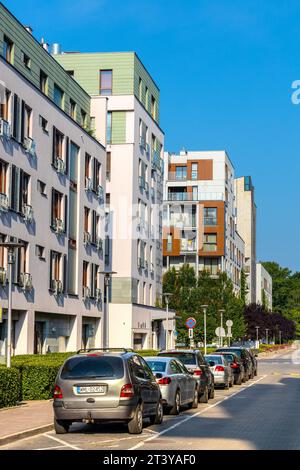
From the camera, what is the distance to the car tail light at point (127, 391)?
16766mm

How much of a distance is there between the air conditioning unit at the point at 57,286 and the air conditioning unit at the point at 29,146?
23.4 ft

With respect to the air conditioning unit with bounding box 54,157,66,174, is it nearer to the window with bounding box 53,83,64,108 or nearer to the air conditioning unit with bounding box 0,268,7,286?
the window with bounding box 53,83,64,108

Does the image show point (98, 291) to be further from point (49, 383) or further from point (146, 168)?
point (49, 383)

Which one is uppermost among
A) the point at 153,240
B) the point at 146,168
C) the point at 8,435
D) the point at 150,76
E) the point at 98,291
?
the point at 150,76

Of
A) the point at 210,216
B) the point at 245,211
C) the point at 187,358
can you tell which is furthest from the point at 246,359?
the point at 245,211

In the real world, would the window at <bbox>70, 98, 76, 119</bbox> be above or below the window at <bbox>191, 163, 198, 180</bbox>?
below

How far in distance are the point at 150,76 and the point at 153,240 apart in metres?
12.7

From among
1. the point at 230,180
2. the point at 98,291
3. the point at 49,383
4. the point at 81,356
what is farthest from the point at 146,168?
the point at 230,180

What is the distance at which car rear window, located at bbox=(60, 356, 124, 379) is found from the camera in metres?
17.1

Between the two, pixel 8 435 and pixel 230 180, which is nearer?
pixel 8 435

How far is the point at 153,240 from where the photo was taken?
67.2 metres

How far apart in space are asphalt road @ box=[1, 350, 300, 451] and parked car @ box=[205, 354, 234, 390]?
8.56 meters

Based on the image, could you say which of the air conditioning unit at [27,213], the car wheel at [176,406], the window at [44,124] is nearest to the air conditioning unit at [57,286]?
the air conditioning unit at [27,213]

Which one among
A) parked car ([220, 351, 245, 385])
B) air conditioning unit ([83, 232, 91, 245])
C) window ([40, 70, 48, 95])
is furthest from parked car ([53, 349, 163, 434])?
air conditioning unit ([83, 232, 91, 245])
